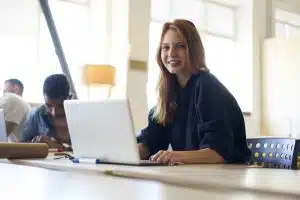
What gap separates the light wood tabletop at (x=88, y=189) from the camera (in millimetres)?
810

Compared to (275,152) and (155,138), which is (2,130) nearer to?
(155,138)

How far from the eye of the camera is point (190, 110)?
74.7 inches

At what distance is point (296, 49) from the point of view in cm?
638

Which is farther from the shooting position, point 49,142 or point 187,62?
point 49,142

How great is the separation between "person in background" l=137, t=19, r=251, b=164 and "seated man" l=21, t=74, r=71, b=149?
3.25 ft

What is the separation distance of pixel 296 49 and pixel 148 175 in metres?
5.72

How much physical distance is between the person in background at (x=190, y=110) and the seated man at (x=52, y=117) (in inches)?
39.0

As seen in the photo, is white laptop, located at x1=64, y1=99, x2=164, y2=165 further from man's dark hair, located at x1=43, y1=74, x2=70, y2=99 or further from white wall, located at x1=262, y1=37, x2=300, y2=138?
white wall, located at x1=262, y1=37, x2=300, y2=138

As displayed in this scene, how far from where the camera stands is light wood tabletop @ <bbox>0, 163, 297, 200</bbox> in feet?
2.66

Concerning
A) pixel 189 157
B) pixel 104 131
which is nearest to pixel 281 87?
pixel 189 157

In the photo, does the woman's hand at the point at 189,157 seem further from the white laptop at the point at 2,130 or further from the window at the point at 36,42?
the window at the point at 36,42

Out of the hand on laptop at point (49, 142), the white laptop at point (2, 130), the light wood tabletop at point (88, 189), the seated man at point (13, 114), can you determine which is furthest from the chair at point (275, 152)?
the seated man at point (13, 114)

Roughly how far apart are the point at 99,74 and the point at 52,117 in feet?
5.76

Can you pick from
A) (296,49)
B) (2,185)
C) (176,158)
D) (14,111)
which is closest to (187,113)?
(176,158)
